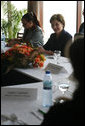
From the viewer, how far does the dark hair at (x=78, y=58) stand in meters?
0.98

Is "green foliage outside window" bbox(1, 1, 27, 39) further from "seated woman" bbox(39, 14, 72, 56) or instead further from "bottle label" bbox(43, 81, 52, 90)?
"bottle label" bbox(43, 81, 52, 90)

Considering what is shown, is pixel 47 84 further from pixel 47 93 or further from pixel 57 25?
pixel 57 25

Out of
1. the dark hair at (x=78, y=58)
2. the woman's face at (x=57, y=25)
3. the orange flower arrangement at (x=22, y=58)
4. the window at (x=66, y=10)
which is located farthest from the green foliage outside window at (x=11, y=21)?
the dark hair at (x=78, y=58)

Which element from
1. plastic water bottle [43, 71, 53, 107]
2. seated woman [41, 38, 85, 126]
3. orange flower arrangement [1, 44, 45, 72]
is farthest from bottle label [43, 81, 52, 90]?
orange flower arrangement [1, 44, 45, 72]

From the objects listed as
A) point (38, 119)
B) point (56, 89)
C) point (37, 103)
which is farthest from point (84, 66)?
point (56, 89)

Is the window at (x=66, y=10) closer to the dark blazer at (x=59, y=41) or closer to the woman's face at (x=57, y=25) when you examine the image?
the dark blazer at (x=59, y=41)

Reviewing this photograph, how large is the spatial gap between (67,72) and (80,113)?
1848 millimetres

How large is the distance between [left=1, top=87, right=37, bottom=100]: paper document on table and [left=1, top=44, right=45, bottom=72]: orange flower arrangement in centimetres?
118

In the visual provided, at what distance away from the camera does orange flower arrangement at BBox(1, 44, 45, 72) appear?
9.95 ft

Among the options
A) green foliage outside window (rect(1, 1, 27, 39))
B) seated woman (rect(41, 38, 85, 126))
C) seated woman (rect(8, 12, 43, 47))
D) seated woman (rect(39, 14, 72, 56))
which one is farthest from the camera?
green foliage outside window (rect(1, 1, 27, 39))

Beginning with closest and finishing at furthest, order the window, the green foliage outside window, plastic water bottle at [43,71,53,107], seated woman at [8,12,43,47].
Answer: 1. plastic water bottle at [43,71,53,107]
2. seated woman at [8,12,43,47]
3. the window
4. the green foliage outside window

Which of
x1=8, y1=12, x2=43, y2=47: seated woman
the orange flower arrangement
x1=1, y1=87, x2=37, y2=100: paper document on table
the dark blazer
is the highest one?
x1=8, y1=12, x2=43, y2=47: seated woman

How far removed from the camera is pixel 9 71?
3.24m

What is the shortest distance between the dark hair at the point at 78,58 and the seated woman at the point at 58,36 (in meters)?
2.78
